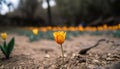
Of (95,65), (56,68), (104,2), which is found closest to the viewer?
(95,65)

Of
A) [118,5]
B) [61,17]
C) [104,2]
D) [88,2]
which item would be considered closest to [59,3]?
[61,17]

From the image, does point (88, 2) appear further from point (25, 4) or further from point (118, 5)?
point (25, 4)

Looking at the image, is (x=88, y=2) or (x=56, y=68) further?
(x=88, y=2)

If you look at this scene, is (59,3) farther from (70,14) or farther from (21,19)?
(21,19)

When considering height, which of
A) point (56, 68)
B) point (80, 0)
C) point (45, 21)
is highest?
point (80, 0)

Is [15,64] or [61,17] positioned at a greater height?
[61,17]

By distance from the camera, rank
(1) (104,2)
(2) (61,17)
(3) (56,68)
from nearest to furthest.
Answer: (3) (56,68)
(1) (104,2)
(2) (61,17)
